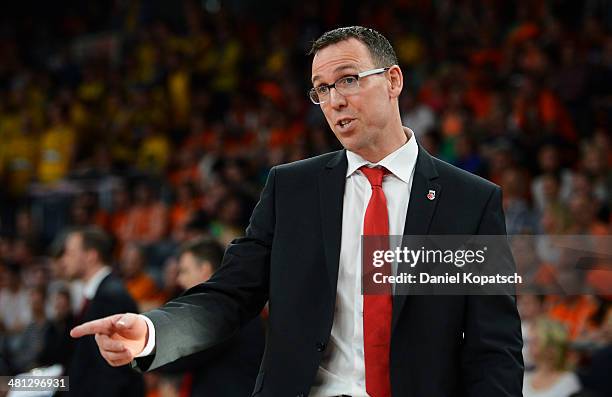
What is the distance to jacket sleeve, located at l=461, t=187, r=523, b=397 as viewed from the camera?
2959mm

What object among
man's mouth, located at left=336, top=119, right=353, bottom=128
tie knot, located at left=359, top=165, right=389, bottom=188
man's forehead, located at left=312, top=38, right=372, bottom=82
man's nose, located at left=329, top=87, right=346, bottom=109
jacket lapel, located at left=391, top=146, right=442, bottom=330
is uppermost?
man's forehead, located at left=312, top=38, right=372, bottom=82

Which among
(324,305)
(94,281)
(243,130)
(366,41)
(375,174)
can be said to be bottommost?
(94,281)

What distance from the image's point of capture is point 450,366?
3023 millimetres

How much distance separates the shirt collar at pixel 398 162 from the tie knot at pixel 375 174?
0.01m

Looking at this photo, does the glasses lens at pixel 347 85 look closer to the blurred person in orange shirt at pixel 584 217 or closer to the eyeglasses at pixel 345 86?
the eyeglasses at pixel 345 86

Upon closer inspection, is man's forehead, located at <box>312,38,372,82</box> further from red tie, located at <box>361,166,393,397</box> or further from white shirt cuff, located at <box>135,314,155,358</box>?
white shirt cuff, located at <box>135,314,155,358</box>

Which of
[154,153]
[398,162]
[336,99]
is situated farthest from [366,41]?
[154,153]

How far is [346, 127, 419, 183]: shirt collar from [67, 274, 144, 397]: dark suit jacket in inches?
99.7

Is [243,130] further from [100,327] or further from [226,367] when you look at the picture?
[100,327]

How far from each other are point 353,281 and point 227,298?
1.28ft

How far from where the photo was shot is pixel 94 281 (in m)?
6.12

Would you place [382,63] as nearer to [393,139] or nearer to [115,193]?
[393,139]

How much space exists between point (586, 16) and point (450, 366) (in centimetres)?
914

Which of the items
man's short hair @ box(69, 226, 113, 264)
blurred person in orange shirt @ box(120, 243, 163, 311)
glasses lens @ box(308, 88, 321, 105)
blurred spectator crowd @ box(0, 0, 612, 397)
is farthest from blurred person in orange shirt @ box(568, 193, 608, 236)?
glasses lens @ box(308, 88, 321, 105)
